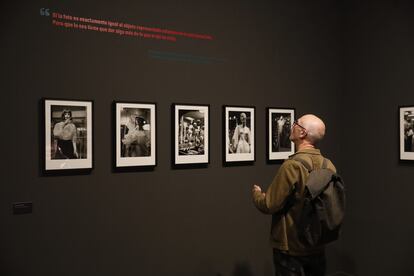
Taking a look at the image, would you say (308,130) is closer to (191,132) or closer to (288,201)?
(288,201)

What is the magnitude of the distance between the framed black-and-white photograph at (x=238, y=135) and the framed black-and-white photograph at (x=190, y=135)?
0.22 metres

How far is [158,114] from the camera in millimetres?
3674

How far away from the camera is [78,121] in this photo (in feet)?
10.8

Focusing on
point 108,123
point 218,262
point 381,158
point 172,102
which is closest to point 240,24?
point 172,102

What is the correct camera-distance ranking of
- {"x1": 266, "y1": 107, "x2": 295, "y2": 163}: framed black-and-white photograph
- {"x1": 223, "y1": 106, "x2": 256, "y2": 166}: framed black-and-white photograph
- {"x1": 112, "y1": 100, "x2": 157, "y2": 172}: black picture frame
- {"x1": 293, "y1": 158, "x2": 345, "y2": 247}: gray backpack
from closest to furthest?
1. {"x1": 293, "y1": 158, "x2": 345, "y2": 247}: gray backpack
2. {"x1": 112, "y1": 100, "x2": 157, "y2": 172}: black picture frame
3. {"x1": 223, "y1": 106, "x2": 256, "y2": 166}: framed black-and-white photograph
4. {"x1": 266, "y1": 107, "x2": 295, "y2": 163}: framed black-and-white photograph

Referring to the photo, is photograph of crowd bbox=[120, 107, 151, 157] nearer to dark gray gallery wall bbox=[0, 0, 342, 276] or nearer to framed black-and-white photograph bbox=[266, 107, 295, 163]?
dark gray gallery wall bbox=[0, 0, 342, 276]

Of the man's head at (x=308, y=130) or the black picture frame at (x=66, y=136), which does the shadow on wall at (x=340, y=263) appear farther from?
the black picture frame at (x=66, y=136)

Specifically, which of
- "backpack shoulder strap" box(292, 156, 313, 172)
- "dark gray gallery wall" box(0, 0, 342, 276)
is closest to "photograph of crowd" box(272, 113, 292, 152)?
"dark gray gallery wall" box(0, 0, 342, 276)

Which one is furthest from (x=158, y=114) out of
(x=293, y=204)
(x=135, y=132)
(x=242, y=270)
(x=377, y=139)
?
(x=377, y=139)

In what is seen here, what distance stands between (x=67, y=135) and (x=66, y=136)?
0.01m

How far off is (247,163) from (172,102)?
3.50 ft

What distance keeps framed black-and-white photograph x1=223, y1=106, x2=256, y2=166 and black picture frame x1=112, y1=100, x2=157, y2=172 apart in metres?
0.79

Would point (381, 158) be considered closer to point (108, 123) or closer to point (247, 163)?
point (247, 163)

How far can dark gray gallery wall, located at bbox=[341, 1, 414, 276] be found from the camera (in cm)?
420
